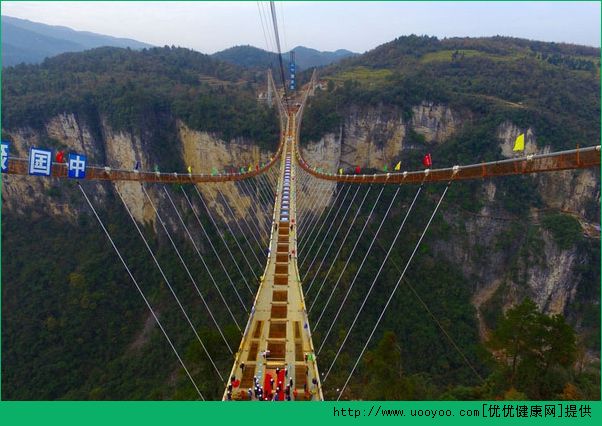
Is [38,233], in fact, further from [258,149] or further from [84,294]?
[258,149]

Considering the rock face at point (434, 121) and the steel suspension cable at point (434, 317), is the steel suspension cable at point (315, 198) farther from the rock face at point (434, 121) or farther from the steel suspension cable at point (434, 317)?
the rock face at point (434, 121)

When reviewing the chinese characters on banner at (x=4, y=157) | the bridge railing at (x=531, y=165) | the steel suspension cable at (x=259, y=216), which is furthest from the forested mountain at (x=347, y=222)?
the chinese characters on banner at (x=4, y=157)

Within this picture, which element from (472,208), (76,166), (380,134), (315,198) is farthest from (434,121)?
(76,166)

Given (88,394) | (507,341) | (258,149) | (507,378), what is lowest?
(88,394)

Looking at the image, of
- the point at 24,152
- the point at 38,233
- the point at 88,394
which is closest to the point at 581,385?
the point at 88,394

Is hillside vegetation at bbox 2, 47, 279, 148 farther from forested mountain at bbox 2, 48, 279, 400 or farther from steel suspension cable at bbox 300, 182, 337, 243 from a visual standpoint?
steel suspension cable at bbox 300, 182, 337, 243

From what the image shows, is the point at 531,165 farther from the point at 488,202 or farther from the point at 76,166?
the point at 488,202

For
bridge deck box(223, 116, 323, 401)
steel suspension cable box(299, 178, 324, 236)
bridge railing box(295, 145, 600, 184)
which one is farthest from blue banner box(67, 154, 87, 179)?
steel suspension cable box(299, 178, 324, 236)
